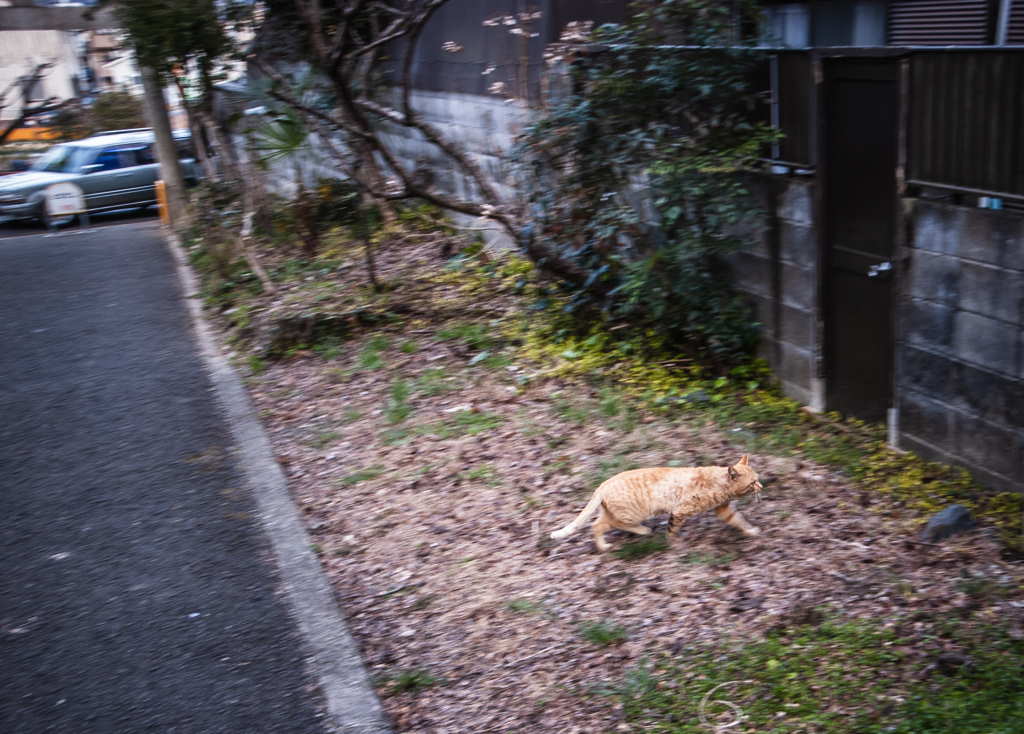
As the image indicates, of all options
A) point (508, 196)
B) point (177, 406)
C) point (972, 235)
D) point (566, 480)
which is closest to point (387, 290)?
point (508, 196)

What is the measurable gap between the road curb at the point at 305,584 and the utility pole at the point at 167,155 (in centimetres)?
1022

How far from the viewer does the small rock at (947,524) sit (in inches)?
179

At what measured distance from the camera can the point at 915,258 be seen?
5289 millimetres

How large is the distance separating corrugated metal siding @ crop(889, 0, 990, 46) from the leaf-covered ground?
2.86 meters

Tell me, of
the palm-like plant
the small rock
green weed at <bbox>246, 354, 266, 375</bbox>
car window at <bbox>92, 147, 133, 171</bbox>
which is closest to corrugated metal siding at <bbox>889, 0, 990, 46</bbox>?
the small rock

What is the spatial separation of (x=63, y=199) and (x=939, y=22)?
1778 centimetres

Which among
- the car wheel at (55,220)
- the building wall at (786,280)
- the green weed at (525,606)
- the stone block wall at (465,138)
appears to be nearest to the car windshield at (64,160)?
the car wheel at (55,220)

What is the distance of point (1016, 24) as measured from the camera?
5.75 meters

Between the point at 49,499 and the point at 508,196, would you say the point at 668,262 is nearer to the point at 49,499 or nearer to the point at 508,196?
the point at 508,196

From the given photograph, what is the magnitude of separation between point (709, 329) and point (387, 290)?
181 inches

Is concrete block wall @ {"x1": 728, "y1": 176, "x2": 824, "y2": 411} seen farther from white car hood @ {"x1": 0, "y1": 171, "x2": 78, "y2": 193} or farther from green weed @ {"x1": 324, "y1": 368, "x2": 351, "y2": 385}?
white car hood @ {"x1": 0, "y1": 171, "x2": 78, "y2": 193}

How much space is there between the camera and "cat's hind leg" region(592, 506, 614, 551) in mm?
4844

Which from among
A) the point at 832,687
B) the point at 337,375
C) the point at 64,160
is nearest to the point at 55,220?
the point at 64,160

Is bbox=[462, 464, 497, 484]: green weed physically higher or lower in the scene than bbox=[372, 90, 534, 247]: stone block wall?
lower
